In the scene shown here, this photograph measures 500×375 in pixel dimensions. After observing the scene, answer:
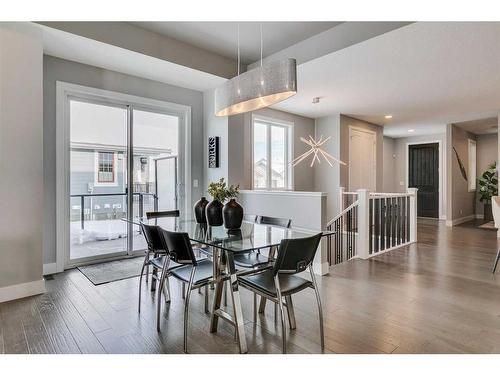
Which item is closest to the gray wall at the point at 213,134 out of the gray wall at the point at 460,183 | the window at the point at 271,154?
the window at the point at 271,154

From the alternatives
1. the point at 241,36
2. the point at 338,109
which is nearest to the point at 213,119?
the point at 241,36

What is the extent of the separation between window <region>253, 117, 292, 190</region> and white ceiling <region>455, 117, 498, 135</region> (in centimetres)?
448

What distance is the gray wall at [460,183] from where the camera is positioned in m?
7.49

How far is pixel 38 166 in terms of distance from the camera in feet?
9.90

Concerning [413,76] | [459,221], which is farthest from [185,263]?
[459,221]

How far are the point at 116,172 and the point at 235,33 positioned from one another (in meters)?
2.43

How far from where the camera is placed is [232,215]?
2648 millimetres

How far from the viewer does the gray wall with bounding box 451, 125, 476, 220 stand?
7.49m

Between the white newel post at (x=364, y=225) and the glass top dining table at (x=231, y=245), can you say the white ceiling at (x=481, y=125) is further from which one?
the glass top dining table at (x=231, y=245)

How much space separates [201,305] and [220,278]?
670 mm

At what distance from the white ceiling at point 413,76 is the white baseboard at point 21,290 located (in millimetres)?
3834

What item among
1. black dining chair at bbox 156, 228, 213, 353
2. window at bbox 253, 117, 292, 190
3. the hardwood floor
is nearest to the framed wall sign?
window at bbox 253, 117, 292, 190

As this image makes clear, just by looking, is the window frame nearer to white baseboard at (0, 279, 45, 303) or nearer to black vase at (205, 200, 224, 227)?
black vase at (205, 200, 224, 227)
